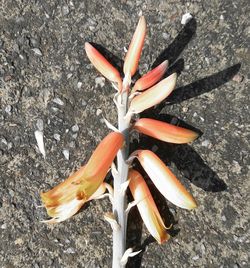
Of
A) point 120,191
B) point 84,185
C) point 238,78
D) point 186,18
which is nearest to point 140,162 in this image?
point 120,191

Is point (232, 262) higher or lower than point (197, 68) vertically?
lower

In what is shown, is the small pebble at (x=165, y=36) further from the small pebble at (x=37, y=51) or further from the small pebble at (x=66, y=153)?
the small pebble at (x=66, y=153)

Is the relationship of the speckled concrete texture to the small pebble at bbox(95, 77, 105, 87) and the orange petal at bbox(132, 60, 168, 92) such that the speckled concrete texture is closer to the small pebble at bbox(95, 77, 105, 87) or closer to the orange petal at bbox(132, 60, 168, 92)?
the small pebble at bbox(95, 77, 105, 87)

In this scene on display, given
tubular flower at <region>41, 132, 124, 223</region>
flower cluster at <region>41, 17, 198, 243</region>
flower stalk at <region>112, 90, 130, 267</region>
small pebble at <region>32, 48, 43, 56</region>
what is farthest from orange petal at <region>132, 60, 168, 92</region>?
small pebble at <region>32, 48, 43, 56</region>

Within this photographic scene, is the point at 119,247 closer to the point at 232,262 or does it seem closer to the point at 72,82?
the point at 232,262

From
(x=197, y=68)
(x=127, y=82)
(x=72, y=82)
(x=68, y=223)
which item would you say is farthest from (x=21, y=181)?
(x=197, y=68)

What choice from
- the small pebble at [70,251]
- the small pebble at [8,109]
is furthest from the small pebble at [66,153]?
the small pebble at [70,251]
